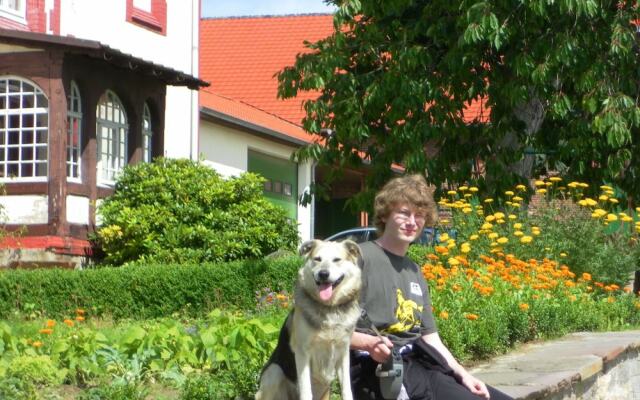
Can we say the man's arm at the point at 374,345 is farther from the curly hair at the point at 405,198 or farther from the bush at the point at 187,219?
the bush at the point at 187,219

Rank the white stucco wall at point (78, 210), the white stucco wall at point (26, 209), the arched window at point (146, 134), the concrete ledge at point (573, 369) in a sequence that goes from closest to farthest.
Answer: the concrete ledge at point (573, 369) < the white stucco wall at point (26, 209) < the white stucco wall at point (78, 210) < the arched window at point (146, 134)

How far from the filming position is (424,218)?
20.9 ft

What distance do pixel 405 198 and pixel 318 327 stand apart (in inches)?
32.8

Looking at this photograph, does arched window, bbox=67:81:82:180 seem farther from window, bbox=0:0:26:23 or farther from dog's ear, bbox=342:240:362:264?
dog's ear, bbox=342:240:362:264

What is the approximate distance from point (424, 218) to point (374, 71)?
1357cm

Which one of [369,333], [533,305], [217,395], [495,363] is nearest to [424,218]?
[369,333]

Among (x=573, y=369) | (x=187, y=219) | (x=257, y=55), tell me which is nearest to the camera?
(x=573, y=369)

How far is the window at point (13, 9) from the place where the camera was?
66.5 ft

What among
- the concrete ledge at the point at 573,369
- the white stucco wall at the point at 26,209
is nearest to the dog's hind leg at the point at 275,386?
the concrete ledge at the point at 573,369

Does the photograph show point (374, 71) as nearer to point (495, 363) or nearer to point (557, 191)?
point (557, 191)

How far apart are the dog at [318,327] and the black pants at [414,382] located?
0.21 metres

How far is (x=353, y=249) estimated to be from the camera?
19.4 feet

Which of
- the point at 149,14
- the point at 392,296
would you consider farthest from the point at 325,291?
the point at 149,14

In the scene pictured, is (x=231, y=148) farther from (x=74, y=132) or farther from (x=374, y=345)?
(x=374, y=345)
